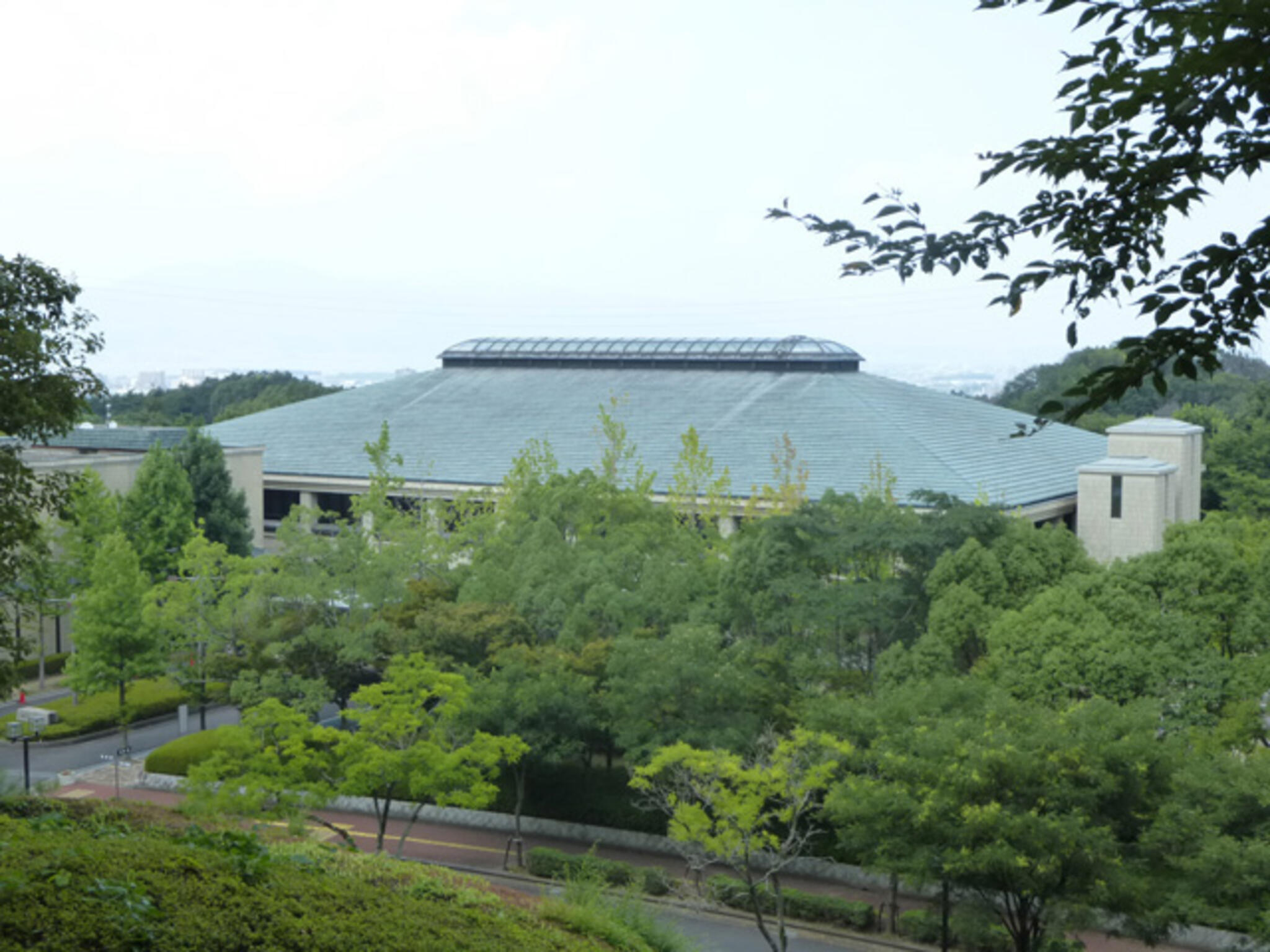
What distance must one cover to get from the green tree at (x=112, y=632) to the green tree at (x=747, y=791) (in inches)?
572

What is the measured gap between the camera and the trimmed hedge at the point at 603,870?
21156mm

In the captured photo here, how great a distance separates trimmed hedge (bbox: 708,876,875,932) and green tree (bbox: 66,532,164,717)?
1531 cm

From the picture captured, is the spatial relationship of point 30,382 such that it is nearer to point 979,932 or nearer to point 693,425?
point 979,932

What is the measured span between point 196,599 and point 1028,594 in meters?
18.3

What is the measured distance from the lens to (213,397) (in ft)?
328

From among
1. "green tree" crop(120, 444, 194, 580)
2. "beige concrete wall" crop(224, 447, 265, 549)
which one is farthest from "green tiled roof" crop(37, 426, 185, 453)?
"green tree" crop(120, 444, 194, 580)

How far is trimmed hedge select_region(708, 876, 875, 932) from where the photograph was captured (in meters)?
19.9

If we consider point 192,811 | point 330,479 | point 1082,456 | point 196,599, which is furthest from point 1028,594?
point 330,479

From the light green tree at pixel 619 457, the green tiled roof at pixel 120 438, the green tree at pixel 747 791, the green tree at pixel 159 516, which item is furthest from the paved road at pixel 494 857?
the green tiled roof at pixel 120 438

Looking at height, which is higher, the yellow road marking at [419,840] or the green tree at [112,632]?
the green tree at [112,632]

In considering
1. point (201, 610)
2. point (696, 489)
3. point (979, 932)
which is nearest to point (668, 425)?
point (696, 489)

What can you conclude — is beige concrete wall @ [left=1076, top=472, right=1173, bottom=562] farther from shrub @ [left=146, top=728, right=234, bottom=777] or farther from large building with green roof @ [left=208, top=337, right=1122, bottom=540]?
shrub @ [left=146, top=728, right=234, bottom=777]

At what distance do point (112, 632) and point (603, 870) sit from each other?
13837mm

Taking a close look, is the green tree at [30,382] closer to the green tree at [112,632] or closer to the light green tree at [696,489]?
the green tree at [112,632]
